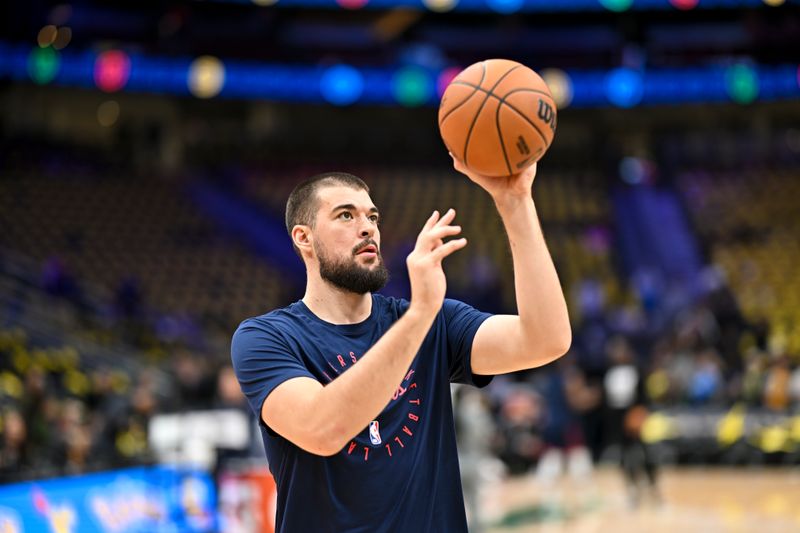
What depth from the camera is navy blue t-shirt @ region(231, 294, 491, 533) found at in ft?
8.95

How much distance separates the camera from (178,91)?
26484mm

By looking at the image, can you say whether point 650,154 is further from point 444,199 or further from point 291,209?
point 291,209

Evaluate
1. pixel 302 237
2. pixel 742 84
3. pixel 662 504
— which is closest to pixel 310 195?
pixel 302 237

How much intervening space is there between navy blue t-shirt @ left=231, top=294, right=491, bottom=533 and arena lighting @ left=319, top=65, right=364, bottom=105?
24.8 meters

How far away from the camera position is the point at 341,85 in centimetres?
2738

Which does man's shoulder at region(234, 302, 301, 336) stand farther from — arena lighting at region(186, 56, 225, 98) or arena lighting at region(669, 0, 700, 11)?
arena lighting at region(669, 0, 700, 11)

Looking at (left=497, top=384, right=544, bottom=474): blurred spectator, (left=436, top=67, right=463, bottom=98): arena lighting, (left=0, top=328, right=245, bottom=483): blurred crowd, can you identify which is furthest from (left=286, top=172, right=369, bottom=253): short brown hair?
(left=436, top=67, right=463, bottom=98): arena lighting

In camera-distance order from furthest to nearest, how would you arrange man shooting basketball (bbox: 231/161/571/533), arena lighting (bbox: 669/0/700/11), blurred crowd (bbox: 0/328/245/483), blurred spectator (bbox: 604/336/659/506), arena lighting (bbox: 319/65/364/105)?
1. arena lighting (bbox: 319/65/364/105)
2. arena lighting (bbox: 669/0/700/11)
3. blurred spectator (bbox: 604/336/659/506)
4. blurred crowd (bbox: 0/328/245/483)
5. man shooting basketball (bbox: 231/161/571/533)

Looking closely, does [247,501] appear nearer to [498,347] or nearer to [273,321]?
[273,321]

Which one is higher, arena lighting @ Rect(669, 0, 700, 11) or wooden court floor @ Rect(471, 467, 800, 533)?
arena lighting @ Rect(669, 0, 700, 11)

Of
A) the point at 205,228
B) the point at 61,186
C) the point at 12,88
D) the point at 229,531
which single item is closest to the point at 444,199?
the point at 205,228

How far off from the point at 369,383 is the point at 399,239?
22.3m

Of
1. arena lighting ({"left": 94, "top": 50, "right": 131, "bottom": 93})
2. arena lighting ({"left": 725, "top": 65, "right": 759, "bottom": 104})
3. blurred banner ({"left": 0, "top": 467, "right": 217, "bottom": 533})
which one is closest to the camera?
blurred banner ({"left": 0, "top": 467, "right": 217, "bottom": 533})

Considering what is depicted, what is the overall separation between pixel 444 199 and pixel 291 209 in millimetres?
24175
